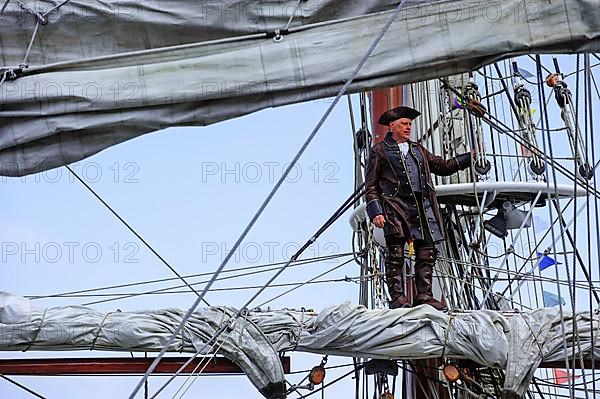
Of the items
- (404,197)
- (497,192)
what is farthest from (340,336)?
(497,192)

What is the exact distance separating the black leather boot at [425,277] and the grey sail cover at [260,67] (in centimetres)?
223

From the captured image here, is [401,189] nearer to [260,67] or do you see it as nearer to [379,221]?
[379,221]

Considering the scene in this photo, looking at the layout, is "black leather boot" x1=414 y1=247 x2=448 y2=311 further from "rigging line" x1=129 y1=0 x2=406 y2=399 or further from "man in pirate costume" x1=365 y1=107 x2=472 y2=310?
"rigging line" x1=129 y1=0 x2=406 y2=399

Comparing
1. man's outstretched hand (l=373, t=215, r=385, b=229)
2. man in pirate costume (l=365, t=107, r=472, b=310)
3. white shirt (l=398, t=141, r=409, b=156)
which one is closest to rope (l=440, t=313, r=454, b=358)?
man in pirate costume (l=365, t=107, r=472, b=310)

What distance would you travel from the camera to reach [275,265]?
785 cm

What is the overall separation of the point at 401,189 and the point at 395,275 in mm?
555

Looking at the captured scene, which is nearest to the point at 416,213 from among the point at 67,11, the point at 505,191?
the point at 505,191

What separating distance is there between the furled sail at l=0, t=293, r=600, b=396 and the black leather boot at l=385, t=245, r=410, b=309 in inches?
14.6

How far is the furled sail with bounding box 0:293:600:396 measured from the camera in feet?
20.8

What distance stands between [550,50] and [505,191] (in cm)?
325

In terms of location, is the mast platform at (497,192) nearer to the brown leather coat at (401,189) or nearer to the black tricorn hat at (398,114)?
the brown leather coat at (401,189)

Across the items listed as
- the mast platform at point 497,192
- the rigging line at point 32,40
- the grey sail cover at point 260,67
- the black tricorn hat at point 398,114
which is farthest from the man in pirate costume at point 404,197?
the rigging line at point 32,40

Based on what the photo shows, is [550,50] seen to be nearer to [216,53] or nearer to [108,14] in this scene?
[216,53]

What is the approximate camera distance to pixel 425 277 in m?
6.91
